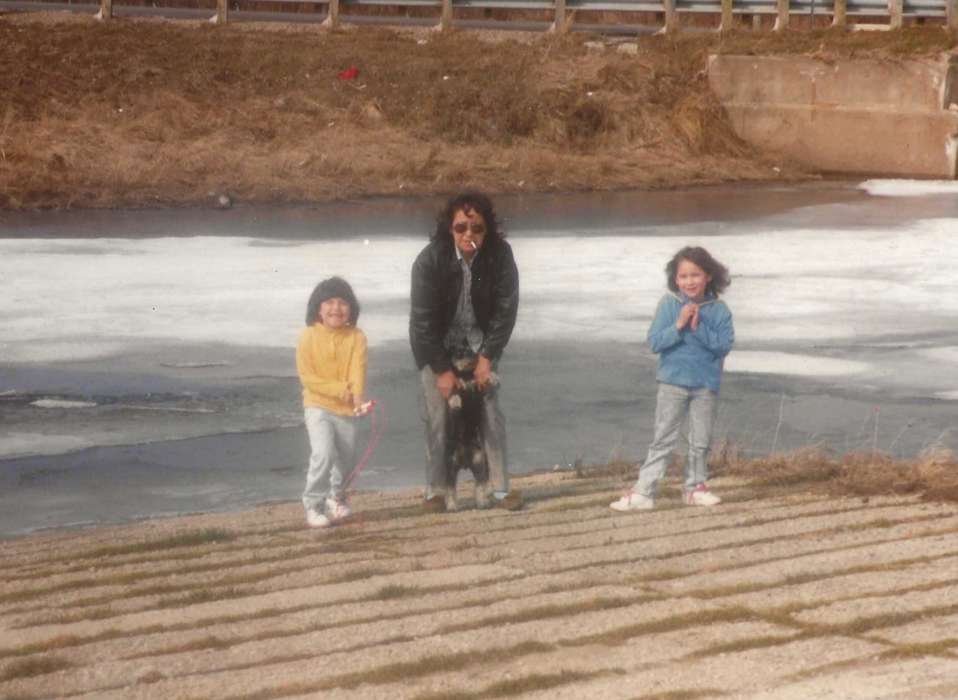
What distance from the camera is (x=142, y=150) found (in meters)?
26.6

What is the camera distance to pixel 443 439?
28.0ft

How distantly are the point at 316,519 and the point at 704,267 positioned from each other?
204cm

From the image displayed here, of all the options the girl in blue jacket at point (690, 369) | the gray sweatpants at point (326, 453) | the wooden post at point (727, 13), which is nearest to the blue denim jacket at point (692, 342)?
the girl in blue jacket at point (690, 369)

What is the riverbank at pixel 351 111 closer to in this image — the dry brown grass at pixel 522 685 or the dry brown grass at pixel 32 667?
the dry brown grass at pixel 32 667

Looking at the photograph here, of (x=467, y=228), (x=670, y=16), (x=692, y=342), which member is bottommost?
(x=692, y=342)

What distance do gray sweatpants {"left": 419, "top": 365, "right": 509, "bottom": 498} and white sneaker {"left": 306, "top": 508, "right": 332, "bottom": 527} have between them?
0.59 metres

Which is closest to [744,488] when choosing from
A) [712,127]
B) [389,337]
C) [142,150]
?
[389,337]

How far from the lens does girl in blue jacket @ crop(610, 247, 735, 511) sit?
832 cm

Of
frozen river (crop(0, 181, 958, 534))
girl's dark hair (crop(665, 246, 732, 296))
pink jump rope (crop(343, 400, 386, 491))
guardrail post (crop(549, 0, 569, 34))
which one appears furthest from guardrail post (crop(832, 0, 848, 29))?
girl's dark hair (crop(665, 246, 732, 296))

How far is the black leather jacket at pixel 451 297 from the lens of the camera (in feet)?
27.2

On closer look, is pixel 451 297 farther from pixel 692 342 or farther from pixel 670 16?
pixel 670 16

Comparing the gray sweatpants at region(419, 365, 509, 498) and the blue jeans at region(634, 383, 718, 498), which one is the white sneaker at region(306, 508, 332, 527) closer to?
the gray sweatpants at region(419, 365, 509, 498)

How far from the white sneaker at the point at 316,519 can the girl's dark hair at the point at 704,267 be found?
1854 millimetres

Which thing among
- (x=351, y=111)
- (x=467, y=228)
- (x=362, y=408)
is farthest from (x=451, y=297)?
(x=351, y=111)
